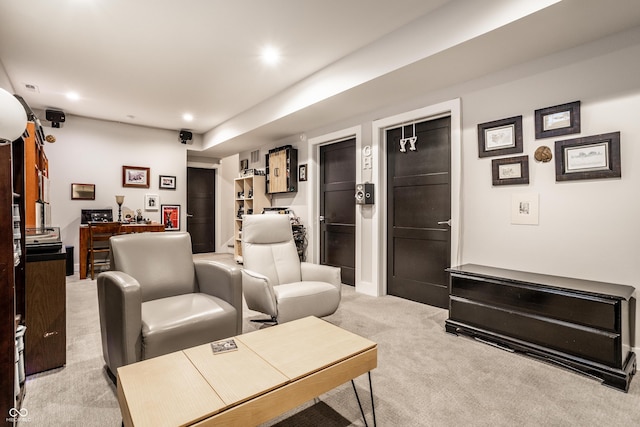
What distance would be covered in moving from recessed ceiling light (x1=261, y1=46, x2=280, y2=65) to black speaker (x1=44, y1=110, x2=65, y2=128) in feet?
13.9

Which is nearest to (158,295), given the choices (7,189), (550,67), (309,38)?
(7,189)

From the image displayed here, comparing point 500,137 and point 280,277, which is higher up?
point 500,137

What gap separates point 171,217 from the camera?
687cm

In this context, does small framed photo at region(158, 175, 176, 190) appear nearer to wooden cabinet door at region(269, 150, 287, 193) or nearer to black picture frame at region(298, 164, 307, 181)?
wooden cabinet door at region(269, 150, 287, 193)

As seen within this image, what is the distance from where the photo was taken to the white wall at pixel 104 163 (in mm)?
5660

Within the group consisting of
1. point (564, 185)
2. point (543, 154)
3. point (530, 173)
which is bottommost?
point (564, 185)

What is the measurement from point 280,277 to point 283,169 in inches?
112

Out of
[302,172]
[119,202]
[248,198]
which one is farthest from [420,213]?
[119,202]

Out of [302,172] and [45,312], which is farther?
[302,172]

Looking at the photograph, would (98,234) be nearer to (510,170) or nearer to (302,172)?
(302,172)

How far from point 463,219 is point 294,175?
301 centimetres

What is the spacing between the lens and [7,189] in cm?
155

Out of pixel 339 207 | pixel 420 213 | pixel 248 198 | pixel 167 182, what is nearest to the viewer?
pixel 420 213

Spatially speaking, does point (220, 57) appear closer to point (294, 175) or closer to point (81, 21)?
point (81, 21)
